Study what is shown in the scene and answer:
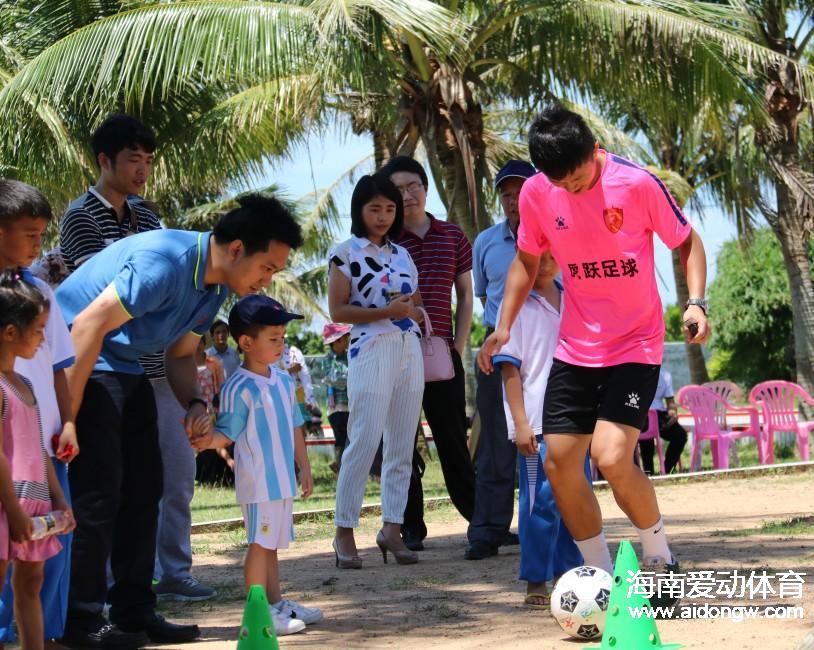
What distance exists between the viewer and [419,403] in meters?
6.95

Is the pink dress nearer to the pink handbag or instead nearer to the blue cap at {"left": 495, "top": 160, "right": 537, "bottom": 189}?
the blue cap at {"left": 495, "top": 160, "right": 537, "bottom": 189}

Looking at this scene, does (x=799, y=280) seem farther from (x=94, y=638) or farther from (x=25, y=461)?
(x=25, y=461)

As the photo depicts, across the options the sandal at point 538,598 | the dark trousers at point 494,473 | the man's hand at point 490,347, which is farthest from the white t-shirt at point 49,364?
the dark trousers at point 494,473

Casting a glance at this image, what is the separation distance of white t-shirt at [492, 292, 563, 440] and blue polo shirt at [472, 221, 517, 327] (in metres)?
0.92

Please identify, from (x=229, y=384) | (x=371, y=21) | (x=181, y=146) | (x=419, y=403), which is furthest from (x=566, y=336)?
(x=181, y=146)

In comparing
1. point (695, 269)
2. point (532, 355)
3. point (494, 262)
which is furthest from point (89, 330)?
point (494, 262)

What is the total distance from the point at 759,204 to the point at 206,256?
47.7ft

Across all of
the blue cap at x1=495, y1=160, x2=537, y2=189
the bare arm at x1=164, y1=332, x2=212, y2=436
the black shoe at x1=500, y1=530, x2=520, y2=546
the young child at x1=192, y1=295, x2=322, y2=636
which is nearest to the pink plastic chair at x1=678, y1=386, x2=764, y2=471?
the black shoe at x1=500, y1=530, x2=520, y2=546

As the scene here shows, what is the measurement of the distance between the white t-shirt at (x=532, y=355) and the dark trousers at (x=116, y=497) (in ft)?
5.65

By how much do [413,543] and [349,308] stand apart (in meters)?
1.64

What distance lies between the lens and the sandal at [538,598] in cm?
542

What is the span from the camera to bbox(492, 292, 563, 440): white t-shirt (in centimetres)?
575

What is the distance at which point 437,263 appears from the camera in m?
7.54

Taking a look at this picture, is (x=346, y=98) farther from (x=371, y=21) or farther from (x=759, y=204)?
(x=759, y=204)
